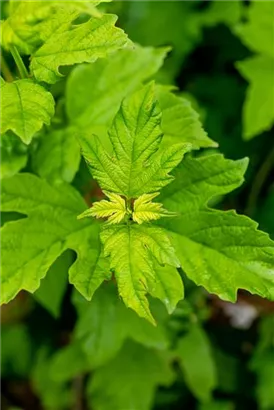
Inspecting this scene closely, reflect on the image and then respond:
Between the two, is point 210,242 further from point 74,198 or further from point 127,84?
point 127,84

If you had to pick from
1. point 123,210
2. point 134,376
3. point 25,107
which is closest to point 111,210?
point 123,210

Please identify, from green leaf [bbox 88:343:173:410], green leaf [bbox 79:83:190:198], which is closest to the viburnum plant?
green leaf [bbox 79:83:190:198]

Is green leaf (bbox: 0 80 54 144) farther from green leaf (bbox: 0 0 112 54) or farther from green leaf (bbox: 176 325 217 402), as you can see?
green leaf (bbox: 176 325 217 402)

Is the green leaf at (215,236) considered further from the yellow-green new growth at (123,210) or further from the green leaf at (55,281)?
the green leaf at (55,281)

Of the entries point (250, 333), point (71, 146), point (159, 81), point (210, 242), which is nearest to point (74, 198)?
point (71, 146)

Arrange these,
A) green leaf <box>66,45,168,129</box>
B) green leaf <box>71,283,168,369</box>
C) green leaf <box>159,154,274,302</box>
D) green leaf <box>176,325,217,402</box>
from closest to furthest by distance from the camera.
→ 1. green leaf <box>159,154,274,302</box>
2. green leaf <box>66,45,168,129</box>
3. green leaf <box>71,283,168,369</box>
4. green leaf <box>176,325,217,402</box>

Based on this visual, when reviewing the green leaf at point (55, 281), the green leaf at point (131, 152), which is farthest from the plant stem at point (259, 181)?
the green leaf at point (131, 152)
